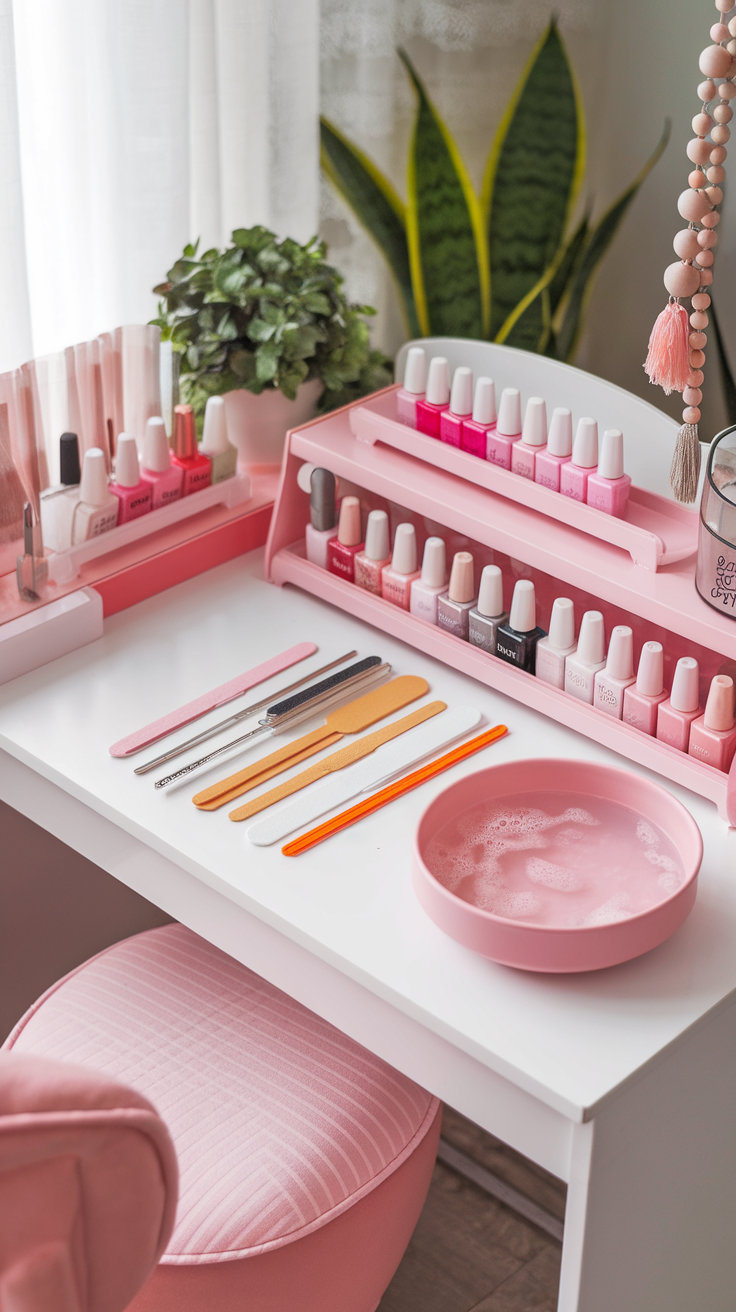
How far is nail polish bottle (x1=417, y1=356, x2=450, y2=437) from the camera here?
1.28 meters

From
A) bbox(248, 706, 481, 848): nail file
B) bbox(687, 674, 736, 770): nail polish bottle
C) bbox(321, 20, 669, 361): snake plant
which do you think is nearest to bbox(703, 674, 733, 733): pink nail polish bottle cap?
bbox(687, 674, 736, 770): nail polish bottle

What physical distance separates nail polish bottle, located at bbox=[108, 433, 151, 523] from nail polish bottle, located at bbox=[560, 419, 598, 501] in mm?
480

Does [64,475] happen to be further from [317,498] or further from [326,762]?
[326,762]

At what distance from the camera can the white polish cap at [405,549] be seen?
4.26 feet

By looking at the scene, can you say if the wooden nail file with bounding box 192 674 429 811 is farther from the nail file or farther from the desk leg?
the desk leg

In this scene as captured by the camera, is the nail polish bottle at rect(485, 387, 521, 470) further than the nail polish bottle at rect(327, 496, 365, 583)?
No

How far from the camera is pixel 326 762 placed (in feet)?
3.78

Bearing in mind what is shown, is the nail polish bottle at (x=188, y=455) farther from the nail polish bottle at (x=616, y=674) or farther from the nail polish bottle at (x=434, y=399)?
the nail polish bottle at (x=616, y=674)

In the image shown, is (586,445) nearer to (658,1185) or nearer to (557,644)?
(557,644)

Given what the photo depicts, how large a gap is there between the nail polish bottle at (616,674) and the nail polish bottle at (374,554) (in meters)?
0.28

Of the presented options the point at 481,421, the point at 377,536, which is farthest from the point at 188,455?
the point at 481,421

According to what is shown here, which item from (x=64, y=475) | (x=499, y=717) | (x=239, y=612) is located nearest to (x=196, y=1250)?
(x=499, y=717)

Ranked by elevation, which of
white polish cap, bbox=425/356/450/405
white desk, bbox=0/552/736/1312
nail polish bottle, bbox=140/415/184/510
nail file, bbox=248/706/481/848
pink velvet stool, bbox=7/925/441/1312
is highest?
white polish cap, bbox=425/356/450/405

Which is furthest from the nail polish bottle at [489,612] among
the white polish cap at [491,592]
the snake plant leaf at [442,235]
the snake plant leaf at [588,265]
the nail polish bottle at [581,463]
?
the snake plant leaf at [588,265]
